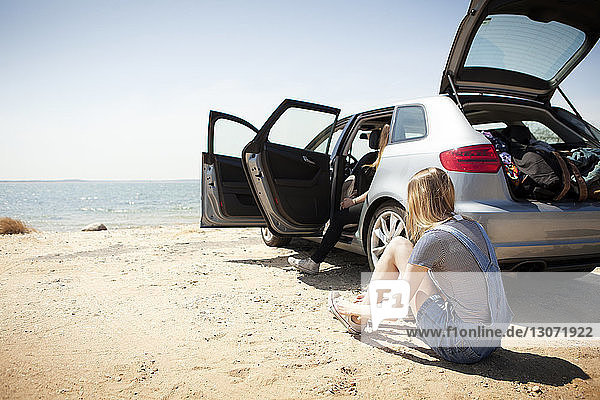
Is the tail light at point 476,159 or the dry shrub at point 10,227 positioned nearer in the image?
the tail light at point 476,159

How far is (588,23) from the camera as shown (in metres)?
4.38

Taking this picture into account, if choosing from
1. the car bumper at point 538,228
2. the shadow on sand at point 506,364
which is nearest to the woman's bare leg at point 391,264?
the shadow on sand at point 506,364

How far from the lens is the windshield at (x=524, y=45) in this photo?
418 centimetres

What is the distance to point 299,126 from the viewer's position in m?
5.33

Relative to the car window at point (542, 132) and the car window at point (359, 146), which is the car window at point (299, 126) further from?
the car window at point (542, 132)

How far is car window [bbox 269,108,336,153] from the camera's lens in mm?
5000

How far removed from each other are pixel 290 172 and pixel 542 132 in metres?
2.68

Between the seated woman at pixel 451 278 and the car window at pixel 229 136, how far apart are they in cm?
365

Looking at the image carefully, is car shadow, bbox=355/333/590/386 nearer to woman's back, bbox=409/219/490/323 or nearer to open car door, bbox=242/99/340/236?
woman's back, bbox=409/219/490/323

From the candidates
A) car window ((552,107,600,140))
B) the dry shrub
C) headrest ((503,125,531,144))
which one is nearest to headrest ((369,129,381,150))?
headrest ((503,125,531,144))

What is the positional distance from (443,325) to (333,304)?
2.87ft

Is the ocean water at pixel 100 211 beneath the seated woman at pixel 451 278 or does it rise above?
beneath

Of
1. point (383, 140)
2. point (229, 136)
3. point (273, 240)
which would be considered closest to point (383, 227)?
point (383, 140)

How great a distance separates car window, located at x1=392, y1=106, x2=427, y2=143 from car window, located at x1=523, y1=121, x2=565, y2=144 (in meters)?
1.56
